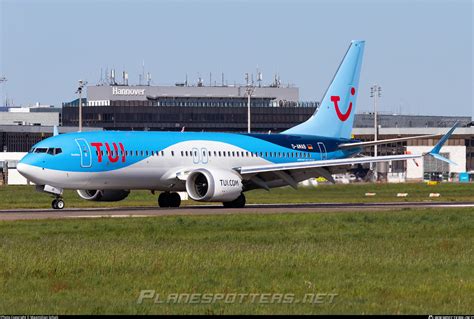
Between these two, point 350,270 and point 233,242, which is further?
point 233,242

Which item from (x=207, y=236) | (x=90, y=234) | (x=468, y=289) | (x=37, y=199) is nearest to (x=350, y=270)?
(x=468, y=289)

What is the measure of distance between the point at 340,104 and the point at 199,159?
11279 millimetres

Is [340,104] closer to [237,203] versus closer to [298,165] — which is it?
[298,165]

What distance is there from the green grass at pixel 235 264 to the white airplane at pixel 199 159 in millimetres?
10819

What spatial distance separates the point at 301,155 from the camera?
201 ft

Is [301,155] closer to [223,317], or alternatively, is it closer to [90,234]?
[90,234]

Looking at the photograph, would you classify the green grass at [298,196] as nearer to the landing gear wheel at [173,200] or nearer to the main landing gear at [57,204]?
the landing gear wheel at [173,200]

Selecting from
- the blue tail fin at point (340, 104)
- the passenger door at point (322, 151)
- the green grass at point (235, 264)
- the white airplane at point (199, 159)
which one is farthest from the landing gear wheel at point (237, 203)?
the green grass at point (235, 264)

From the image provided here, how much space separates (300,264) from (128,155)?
26.9 meters

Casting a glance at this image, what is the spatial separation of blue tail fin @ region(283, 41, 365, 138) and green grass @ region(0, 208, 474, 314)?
2220cm

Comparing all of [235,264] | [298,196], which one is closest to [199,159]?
[298,196]

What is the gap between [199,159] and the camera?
56812 millimetres

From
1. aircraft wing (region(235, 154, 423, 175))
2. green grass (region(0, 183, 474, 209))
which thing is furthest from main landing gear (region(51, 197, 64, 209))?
aircraft wing (region(235, 154, 423, 175))

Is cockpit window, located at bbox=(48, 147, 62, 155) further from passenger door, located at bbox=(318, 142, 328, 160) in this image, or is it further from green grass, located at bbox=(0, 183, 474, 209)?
passenger door, located at bbox=(318, 142, 328, 160)
